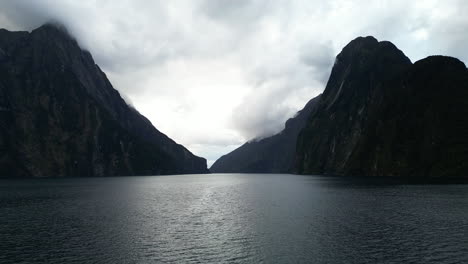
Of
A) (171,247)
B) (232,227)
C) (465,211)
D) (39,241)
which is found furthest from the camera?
(465,211)

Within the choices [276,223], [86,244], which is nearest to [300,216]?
[276,223]

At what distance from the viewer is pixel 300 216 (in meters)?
65.5

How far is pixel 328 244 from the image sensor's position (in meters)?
44.0

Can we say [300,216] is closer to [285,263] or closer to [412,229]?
[412,229]

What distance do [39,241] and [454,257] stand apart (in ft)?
159

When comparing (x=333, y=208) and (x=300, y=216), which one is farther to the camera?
(x=333, y=208)

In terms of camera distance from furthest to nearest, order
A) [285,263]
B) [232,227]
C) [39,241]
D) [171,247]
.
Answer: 1. [232,227]
2. [39,241]
3. [171,247]
4. [285,263]

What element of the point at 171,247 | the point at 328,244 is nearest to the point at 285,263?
the point at 328,244

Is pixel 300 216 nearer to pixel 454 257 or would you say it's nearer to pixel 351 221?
pixel 351 221

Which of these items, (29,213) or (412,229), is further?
(29,213)

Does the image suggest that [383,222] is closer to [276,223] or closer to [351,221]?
[351,221]

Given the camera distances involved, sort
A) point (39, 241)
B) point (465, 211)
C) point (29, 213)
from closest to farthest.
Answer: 1. point (39, 241)
2. point (465, 211)
3. point (29, 213)

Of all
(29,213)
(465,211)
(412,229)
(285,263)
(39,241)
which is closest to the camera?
(285,263)

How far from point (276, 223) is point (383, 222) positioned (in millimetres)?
16893
